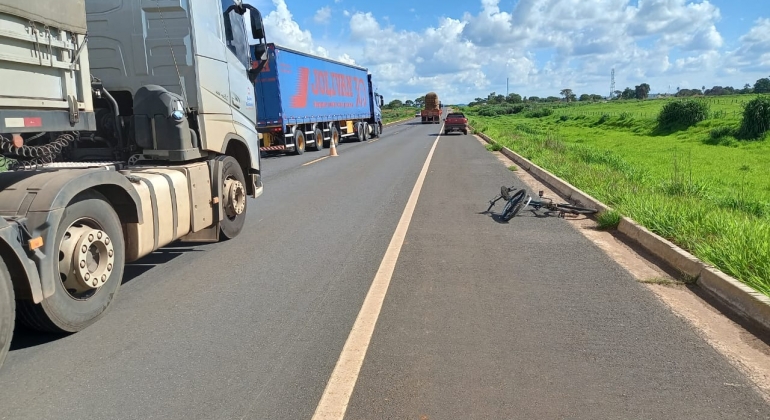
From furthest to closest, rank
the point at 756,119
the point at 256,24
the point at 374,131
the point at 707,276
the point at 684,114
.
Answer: the point at 684,114
the point at 374,131
the point at 756,119
the point at 256,24
the point at 707,276

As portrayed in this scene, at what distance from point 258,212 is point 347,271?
13.0ft

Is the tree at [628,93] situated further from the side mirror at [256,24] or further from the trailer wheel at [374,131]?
the side mirror at [256,24]

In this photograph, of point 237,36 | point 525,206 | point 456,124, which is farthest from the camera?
point 456,124

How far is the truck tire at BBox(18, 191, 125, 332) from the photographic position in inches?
156

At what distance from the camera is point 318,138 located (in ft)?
85.3

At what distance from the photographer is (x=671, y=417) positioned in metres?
2.99

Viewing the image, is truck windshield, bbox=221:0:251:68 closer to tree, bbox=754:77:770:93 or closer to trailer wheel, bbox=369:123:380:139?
trailer wheel, bbox=369:123:380:139

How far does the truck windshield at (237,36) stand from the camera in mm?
7270

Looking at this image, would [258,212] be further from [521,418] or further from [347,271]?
[521,418]

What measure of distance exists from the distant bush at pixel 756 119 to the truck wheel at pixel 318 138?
68.5ft

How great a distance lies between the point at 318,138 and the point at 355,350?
22692 mm

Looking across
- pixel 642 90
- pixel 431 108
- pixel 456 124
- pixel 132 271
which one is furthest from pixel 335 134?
pixel 642 90

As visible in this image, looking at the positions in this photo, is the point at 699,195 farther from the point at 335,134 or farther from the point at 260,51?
the point at 335,134

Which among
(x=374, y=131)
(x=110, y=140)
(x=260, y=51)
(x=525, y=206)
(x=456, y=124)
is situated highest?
(x=260, y=51)
